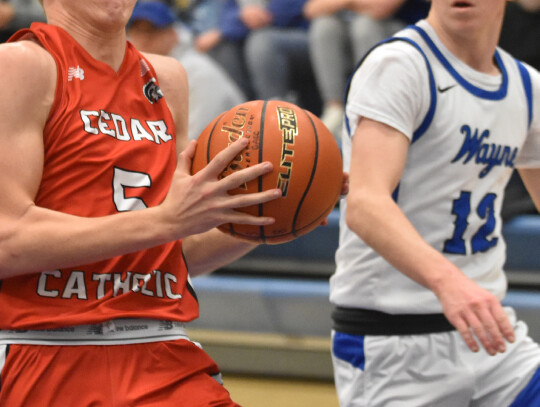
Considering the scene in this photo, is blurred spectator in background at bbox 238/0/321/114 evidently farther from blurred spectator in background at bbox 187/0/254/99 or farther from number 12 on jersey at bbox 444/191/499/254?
number 12 on jersey at bbox 444/191/499/254

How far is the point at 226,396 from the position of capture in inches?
78.0

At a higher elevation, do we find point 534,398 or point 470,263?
point 470,263

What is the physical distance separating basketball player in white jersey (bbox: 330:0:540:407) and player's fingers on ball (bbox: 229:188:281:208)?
62cm

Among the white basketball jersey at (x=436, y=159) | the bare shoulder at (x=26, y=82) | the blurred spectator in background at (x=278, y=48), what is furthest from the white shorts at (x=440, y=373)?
the blurred spectator in background at (x=278, y=48)

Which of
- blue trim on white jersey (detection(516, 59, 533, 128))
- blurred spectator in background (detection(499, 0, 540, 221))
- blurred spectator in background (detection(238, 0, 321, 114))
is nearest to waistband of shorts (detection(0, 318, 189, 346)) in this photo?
blue trim on white jersey (detection(516, 59, 533, 128))

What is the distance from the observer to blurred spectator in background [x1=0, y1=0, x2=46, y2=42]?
20.0 feet

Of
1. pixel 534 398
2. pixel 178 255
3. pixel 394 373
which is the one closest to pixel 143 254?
pixel 178 255

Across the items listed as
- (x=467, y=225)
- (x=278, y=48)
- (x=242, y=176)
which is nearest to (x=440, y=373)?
(x=467, y=225)

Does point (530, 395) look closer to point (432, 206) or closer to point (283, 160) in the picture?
point (432, 206)

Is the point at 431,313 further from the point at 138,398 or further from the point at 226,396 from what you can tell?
the point at 138,398

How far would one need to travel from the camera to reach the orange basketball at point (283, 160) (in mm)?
1779

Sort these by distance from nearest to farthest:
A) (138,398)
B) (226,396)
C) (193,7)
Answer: (138,398) → (226,396) → (193,7)

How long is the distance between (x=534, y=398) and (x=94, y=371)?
1260 millimetres

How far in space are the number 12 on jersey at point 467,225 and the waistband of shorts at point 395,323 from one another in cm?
21
